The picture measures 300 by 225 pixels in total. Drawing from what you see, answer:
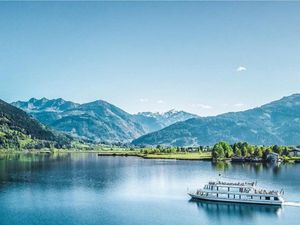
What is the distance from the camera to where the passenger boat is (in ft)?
345

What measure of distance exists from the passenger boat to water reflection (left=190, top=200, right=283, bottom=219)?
167 centimetres

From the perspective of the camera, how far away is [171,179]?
15288 cm

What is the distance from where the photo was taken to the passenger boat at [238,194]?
105 meters

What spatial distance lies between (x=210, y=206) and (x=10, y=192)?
59316mm

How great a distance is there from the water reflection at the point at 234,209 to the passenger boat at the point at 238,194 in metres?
1.67

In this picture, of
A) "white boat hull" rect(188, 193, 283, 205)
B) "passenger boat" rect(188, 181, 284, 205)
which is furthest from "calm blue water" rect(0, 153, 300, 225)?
"passenger boat" rect(188, 181, 284, 205)

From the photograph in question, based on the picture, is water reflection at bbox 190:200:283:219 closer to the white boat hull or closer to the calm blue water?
the calm blue water

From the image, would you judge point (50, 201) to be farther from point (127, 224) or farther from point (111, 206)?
point (127, 224)

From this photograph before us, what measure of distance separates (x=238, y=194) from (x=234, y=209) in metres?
8.07

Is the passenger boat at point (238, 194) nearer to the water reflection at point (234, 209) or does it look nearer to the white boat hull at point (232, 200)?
the white boat hull at point (232, 200)

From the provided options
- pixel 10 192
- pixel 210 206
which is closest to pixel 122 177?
pixel 10 192

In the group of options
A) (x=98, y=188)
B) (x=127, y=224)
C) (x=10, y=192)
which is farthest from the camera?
(x=98, y=188)

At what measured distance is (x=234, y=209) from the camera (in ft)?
333

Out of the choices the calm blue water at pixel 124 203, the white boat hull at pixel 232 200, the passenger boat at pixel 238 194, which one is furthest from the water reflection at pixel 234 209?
the passenger boat at pixel 238 194
